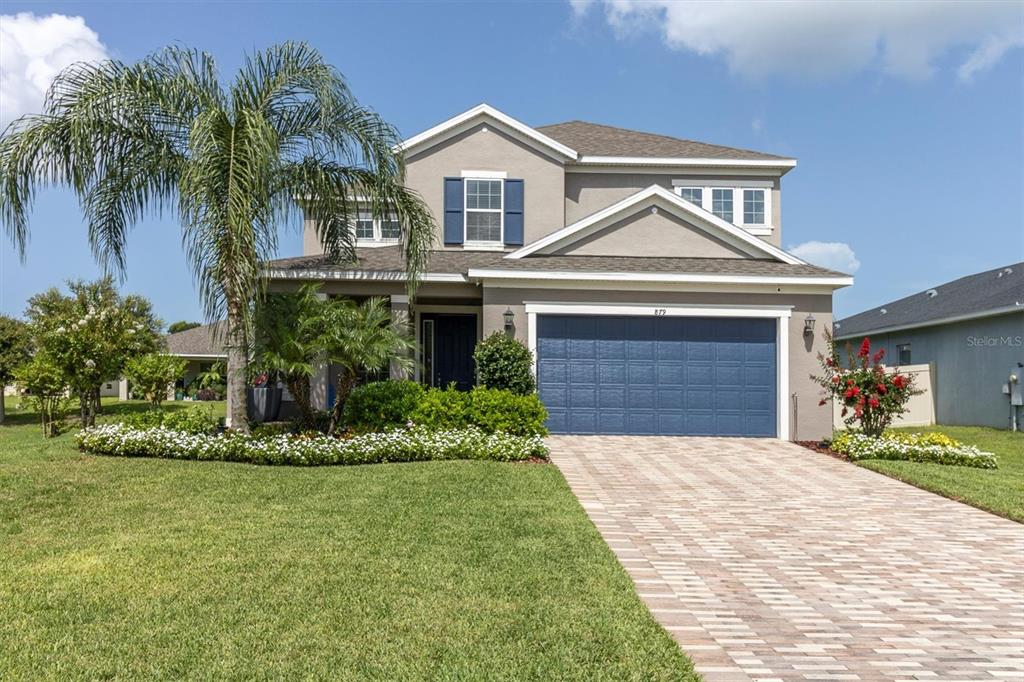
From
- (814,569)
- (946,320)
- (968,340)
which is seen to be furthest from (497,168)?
(968,340)

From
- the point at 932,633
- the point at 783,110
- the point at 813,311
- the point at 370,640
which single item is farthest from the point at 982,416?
the point at 370,640

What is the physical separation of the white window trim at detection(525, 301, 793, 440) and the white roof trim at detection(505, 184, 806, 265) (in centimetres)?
136

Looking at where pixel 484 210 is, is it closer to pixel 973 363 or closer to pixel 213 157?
pixel 213 157

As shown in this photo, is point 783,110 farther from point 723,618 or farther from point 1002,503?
point 723,618

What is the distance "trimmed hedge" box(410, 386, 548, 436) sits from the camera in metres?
12.6

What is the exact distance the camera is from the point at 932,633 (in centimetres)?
478

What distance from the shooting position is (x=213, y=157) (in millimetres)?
10578

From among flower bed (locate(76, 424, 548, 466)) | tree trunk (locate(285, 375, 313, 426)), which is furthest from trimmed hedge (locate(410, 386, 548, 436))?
tree trunk (locate(285, 375, 313, 426))

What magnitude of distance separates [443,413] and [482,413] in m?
0.70

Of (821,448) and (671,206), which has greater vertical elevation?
(671,206)

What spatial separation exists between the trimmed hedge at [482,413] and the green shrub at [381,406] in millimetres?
211

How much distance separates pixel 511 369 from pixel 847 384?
6351 millimetres

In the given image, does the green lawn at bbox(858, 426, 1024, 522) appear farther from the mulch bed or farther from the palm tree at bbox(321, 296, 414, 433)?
the palm tree at bbox(321, 296, 414, 433)

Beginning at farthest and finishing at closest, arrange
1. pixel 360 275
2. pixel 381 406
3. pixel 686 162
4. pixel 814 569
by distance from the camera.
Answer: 1. pixel 686 162
2. pixel 360 275
3. pixel 381 406
4. pixel 814 569
